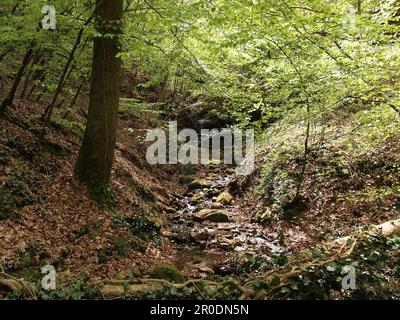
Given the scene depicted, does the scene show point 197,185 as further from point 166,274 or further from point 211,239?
point 166,274

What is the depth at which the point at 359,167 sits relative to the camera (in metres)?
9.24

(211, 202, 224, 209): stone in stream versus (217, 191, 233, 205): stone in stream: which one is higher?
(217, 191, 233, 205): stone in stream

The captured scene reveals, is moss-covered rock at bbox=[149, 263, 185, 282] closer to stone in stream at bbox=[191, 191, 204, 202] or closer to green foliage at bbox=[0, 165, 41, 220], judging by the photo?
green foliage at bbox=[0, 165, 41, 220]

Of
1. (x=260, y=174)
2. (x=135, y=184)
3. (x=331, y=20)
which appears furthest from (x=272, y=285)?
(x=260, y=174)

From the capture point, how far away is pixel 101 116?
25.3 ft

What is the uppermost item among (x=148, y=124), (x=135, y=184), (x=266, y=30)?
(x=148, y=124)

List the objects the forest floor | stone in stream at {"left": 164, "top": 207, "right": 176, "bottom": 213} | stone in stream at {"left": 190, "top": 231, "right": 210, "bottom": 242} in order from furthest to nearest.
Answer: stone in stream at {"left": 164, "top": 207, "right": 176, "bottom": 213}, stone in stream at {"left": 190, "top": 231, "right": 210, "bottom": 242}, the forest floor

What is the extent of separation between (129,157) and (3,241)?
837 centimetres

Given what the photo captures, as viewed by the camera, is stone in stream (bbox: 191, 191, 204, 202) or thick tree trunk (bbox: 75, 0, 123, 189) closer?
thick tree trunk (bbox: 75, 0, 123, 189)

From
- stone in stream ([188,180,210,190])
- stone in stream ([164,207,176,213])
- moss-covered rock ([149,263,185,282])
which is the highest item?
stone in stream ([188,180,210,190])

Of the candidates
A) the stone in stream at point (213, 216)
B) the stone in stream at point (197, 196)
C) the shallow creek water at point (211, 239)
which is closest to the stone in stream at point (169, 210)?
the shallow creek water at point (211, 239)

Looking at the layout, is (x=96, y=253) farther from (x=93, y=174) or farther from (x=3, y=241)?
(x=93, y=174)

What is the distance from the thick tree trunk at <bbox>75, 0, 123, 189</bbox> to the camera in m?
→ 7.49

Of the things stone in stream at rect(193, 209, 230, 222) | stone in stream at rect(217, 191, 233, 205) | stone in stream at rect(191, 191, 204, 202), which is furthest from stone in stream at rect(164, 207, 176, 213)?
stone in stream at rect(217, 191, 233, 205)
